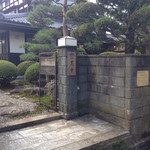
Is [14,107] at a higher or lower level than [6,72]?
lower

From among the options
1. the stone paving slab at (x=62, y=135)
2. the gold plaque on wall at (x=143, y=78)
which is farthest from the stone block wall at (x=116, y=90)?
the stone paving slab at (x=62, y=135)

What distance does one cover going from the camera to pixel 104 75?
5492mm

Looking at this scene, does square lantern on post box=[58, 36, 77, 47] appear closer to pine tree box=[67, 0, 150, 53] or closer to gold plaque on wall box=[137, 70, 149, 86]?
pine tree box=[67, 0, 150, 53]

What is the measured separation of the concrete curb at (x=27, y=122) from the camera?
4711 mm

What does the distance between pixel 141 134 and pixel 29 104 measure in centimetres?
406

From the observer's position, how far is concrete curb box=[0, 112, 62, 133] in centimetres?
471

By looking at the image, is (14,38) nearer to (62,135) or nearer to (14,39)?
(14,39)

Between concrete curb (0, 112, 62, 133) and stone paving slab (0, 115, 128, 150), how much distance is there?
0.16 metres

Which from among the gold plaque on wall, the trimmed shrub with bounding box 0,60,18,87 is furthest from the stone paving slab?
the trimmed shrub with bounding box 0,60,18,87

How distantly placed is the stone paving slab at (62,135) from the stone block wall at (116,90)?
41 centimetres

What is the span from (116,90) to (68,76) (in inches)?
57.1

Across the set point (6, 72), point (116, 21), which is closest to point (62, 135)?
point (116, 21)

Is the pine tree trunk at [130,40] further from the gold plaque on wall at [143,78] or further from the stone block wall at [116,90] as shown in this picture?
the gold plaque on wall at [143,78]

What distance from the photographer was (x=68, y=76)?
5.52 meters
